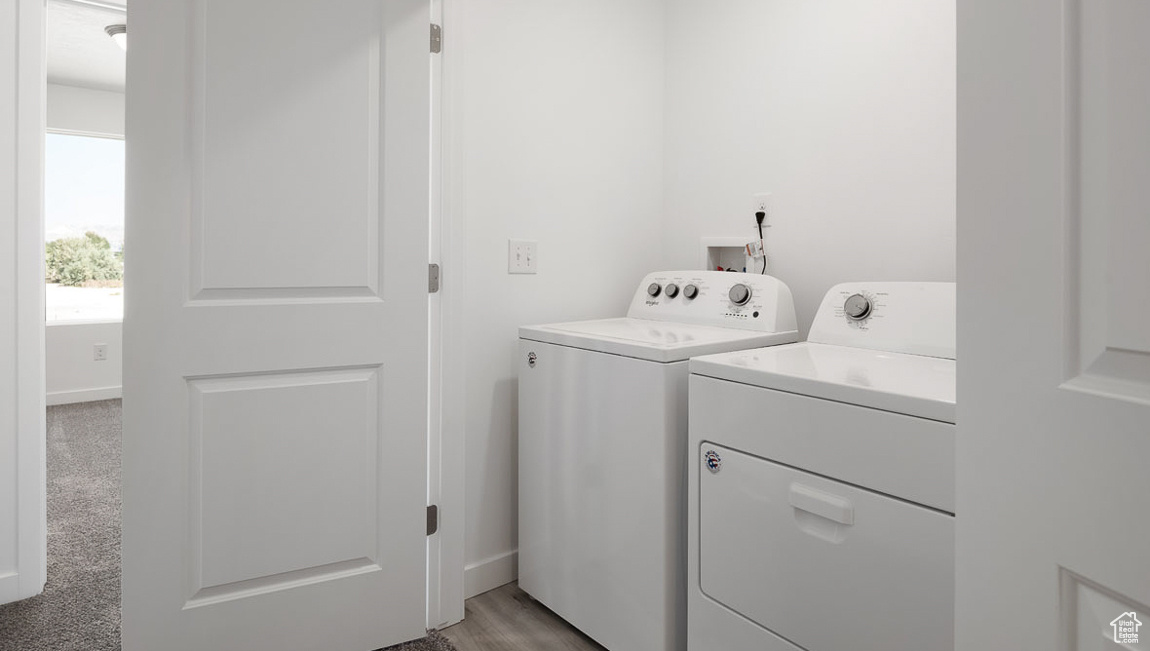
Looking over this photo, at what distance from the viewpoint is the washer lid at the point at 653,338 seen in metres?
1.66

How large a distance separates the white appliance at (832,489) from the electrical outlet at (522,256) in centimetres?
87

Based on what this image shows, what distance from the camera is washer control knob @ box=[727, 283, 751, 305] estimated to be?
2.03 m

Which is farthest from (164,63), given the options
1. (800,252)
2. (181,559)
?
(800,252)

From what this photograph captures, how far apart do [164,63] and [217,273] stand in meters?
0.51

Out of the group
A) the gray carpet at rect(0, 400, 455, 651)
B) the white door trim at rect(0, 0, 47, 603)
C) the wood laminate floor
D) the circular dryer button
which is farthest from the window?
the circular dryer button

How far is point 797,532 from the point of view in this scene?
1331 mm

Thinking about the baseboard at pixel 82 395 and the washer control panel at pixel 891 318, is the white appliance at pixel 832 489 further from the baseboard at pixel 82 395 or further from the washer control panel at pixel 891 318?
the baseboard at pixel 82 395

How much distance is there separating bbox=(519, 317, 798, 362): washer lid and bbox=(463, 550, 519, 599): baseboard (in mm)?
773

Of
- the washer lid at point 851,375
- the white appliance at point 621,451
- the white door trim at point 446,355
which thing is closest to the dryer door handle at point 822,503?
the washer lid at point 851,375

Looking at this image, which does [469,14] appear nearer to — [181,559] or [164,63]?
[164,63]

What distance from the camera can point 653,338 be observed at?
5.96 feet

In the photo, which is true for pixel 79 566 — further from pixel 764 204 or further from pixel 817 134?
pixel 817 134

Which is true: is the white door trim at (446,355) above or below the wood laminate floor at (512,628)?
above

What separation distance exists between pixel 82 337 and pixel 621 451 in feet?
17.3
